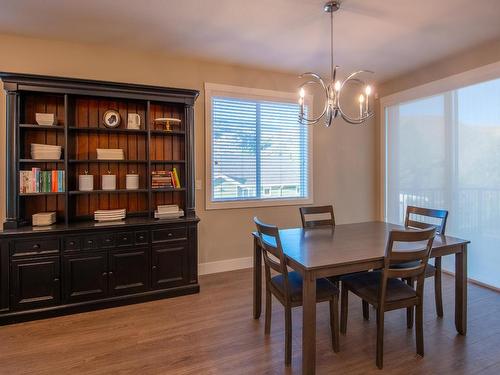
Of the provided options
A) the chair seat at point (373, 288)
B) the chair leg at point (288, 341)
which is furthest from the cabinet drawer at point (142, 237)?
the chair seat at point (373, 288)

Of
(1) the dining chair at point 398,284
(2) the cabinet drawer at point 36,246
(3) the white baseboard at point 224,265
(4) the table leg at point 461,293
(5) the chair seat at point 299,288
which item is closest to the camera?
(1) the dining chair at point 398,284

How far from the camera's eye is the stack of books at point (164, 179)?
323 cm

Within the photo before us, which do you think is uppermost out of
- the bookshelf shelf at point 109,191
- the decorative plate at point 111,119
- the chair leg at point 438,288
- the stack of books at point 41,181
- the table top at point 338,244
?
the decorative plate at point 111,119

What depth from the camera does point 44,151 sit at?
2.85m

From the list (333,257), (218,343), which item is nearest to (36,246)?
(218,343)

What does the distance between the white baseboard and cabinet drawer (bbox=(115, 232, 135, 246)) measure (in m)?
1.09

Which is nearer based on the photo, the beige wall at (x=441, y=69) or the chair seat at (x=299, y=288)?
the chair seat at (x=299, y=288)

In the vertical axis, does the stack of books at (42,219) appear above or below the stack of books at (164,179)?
below

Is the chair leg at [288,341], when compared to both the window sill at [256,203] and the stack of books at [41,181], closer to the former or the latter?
the window sill at [256,203]

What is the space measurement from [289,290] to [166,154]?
2233 mm

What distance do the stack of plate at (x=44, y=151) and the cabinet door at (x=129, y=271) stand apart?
Answer: 44.8 inches

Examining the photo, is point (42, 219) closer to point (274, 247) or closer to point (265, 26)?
point (274, 247)

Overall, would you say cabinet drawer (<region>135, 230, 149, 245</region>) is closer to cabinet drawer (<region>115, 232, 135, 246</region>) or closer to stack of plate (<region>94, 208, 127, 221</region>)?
cabinet drawer (<region>115, 232, 135, 246</region>)

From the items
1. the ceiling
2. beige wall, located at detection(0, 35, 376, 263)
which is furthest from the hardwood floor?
the ceiling
